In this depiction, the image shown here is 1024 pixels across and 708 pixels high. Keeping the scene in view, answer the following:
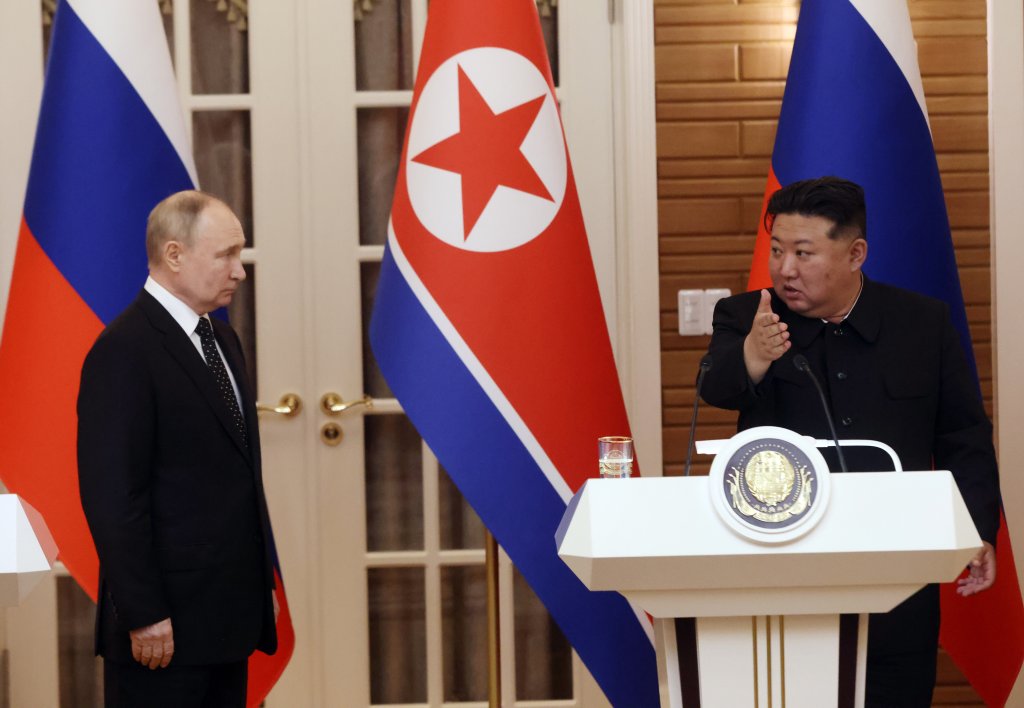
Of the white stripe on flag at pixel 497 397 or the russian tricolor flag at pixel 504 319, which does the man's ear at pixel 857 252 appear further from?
the white stripe on flag at pixel 497 397

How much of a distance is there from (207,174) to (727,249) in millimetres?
1313

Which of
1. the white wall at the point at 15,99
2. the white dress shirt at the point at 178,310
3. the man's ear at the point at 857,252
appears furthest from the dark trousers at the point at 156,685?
the white wall at the point at 15,99

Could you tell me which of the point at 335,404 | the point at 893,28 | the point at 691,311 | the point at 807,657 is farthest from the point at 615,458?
the point at 335,404

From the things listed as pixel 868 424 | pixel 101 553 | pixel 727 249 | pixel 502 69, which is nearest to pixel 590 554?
pixel 868 424

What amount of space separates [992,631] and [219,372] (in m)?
1.55

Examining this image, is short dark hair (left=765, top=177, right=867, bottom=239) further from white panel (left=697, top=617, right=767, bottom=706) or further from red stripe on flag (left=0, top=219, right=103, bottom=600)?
red stripe on flag (left=0, top=219, right=103, bottom=600)

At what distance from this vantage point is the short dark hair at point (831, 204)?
1.81 metres

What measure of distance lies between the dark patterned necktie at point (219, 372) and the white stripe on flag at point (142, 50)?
476 millimetres

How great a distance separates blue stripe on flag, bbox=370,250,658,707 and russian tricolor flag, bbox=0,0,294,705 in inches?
21.8

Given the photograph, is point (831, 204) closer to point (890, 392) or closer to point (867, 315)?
point (867, 315)

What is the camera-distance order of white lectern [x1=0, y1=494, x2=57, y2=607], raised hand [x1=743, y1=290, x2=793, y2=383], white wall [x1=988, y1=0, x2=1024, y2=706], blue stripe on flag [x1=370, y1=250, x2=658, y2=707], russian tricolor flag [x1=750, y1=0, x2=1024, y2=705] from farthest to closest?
white wall [x1=988, y1=0, x2=1024, y2=706], russian tricolor flag [x1=750, y1=0, x2=1024, y2=705], blue stripe on flag [x1=370, y1=250, x2=658, y2=707], raised hand [x1=743, y1=290, x2=793, y2=383], white lectern [x1=0, y1=494, x2=57, y2=607]

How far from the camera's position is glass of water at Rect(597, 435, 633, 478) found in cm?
137

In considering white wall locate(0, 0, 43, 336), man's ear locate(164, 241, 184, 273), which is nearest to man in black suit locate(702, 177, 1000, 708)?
man's ear locate(164, 241, 184, 273)

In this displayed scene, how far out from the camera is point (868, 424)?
1815mm
